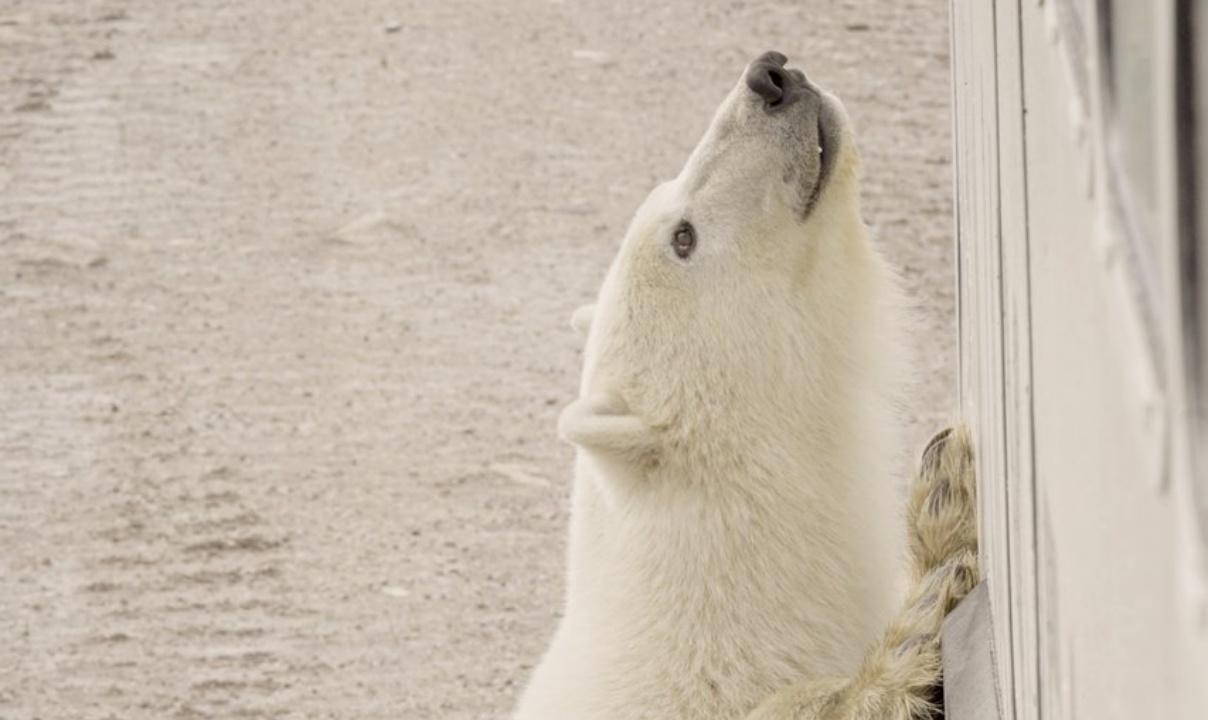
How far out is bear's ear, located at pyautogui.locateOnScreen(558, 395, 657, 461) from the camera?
10.8 ft

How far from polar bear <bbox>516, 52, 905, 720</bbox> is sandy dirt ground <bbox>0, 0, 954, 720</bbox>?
196 centimetres

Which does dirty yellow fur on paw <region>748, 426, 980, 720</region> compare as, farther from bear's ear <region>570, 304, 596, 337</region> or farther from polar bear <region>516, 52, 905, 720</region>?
bear's ear <region>570, 304, 596, 337</region>

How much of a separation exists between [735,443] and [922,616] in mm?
539

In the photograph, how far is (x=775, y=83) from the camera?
349cm

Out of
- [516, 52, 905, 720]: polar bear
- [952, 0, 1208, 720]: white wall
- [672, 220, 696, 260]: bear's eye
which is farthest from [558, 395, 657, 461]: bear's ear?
[952, 0, 1208, 720]: white wall

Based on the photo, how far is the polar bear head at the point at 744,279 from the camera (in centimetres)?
344

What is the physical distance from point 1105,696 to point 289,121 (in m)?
7.37

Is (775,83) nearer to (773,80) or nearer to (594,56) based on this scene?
(773,80)

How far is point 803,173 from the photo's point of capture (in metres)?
3.48

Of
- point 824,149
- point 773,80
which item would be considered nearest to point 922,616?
point 824,149

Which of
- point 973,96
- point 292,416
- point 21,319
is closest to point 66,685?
point 292,416

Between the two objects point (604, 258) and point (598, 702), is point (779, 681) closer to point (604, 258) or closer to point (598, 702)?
point (598, 702)

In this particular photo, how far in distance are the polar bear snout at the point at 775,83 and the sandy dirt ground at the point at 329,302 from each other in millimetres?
2306

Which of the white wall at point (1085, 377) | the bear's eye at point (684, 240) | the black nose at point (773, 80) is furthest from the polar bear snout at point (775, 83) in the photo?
the white wall at point (1085, 377)
